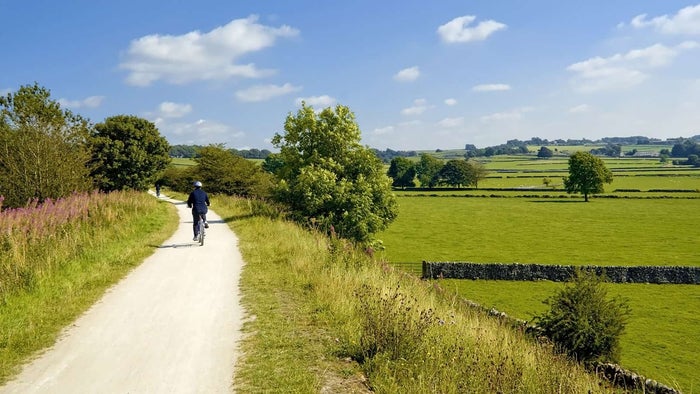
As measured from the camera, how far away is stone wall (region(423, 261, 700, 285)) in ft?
118

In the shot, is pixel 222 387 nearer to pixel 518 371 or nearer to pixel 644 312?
pixel 518 371

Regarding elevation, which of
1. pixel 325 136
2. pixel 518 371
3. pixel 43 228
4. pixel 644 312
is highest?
pixel 325 136

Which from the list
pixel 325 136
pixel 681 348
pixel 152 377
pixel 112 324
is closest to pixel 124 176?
pixel 325 136

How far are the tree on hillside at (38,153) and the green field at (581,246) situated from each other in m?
25.6

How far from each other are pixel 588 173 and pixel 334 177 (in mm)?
85183

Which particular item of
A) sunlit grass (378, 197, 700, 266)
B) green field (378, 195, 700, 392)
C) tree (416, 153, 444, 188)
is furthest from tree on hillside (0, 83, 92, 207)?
tree (416, 153, 444, 188)

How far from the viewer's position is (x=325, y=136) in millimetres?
34906

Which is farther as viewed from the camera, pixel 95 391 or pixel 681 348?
pixel 681 348

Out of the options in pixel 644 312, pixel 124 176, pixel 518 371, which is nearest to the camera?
pixel 518 371

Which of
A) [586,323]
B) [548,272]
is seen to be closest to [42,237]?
[586,323]

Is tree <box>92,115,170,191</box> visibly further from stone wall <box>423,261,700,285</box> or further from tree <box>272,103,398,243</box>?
stone wall <box>423,261,700,285</box>

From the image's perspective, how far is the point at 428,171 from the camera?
152 meters

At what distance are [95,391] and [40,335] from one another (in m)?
2.62

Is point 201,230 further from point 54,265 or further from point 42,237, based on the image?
point 54,265
